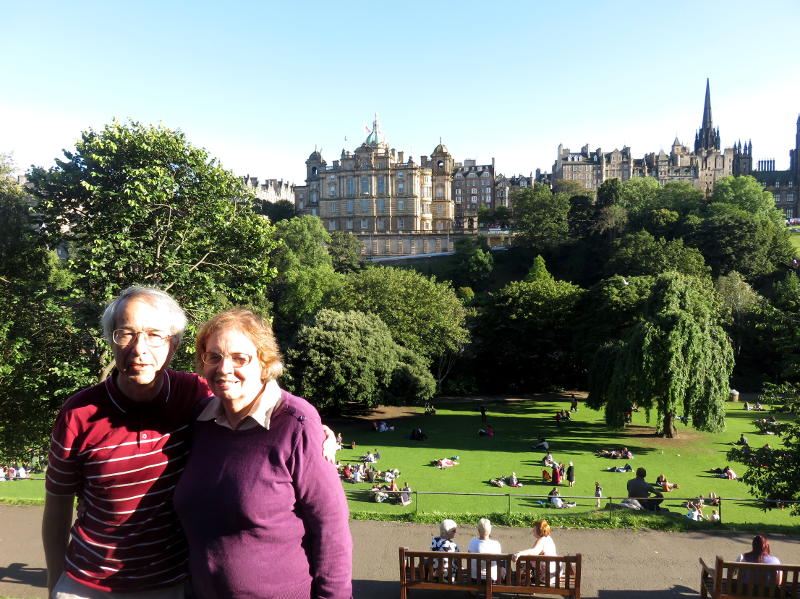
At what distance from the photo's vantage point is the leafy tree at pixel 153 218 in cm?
1231

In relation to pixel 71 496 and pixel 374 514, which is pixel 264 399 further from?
pixel 374 514

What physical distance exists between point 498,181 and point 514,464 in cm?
8975

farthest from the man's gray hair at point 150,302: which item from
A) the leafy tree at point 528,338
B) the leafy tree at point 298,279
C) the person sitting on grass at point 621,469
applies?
the leafy tree at point 298,279

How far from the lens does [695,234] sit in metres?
53.0

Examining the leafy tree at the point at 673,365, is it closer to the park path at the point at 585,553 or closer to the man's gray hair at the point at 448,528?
the park path at the point at 585,553

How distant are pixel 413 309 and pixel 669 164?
92.8m

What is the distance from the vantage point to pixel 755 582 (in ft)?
23.1

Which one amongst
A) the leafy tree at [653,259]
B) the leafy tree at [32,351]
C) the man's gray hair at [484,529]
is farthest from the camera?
the leafy tree at [653,259]

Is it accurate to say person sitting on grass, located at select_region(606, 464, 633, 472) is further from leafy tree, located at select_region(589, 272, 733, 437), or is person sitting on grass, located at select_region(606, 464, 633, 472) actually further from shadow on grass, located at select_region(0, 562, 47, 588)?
shadow on grass, located at select_region(0, 562, 47, 588)

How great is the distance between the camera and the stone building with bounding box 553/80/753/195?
351 feet

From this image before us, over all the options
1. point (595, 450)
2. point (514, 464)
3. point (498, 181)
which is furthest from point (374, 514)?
point (498, 181)

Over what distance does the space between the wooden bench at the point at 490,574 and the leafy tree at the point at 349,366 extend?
19371 mm

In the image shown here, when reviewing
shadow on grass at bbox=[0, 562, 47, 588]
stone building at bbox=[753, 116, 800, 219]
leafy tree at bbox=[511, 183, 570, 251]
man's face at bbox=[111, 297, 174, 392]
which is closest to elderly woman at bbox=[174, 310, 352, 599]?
man's face at bbox=[111, 297, 174, 392]

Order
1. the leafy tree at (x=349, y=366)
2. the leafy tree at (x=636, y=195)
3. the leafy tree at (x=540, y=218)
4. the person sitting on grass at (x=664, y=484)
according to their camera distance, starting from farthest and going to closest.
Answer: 1. the leafy tree at (x=636, y=195)
2. the leafy tree at (x=540, y=218)
3. the leafy tree at (x=349, y=366)
4. the person sitting on grass at (x=664, y=484)
